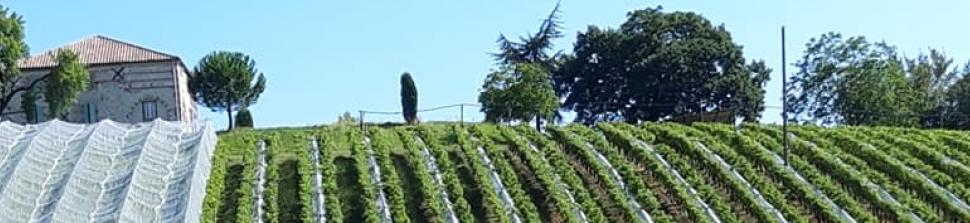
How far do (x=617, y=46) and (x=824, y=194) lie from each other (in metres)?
16.5

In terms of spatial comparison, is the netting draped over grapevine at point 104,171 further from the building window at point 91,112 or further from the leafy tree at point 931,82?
the leafy tree at point 931,82

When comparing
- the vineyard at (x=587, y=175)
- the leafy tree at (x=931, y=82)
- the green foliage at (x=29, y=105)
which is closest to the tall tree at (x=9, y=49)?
the green foliage at (x=29, y=105)

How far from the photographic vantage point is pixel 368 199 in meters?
16.7

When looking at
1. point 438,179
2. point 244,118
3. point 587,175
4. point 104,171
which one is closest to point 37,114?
point 244,118

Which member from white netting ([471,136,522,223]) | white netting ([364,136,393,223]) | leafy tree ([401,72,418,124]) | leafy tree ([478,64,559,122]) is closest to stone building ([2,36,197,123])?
leafy tree ([401,72,418,124])

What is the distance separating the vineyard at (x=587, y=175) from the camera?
16531 millimetres

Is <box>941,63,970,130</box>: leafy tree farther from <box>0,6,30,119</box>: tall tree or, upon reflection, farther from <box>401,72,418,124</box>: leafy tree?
<box>0,6,30,119</box>: tall tree

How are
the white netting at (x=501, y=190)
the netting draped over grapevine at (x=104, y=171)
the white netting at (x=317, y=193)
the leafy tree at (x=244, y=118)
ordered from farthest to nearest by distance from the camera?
the leafy tree at (x=244, y=118), the white netting at (x=501, y=190), the white netting at (x=317, y=193), the netting draped over grapevine at (x=104, y=171)

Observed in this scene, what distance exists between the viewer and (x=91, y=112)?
31.2 meters

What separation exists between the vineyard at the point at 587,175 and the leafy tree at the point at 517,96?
568 cm

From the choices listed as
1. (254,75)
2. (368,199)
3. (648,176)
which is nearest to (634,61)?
(254,75)

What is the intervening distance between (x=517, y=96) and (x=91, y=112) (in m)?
10.3

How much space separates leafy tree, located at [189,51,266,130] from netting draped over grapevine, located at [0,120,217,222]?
9086 mm

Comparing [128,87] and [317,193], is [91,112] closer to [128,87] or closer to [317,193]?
[128,87]
